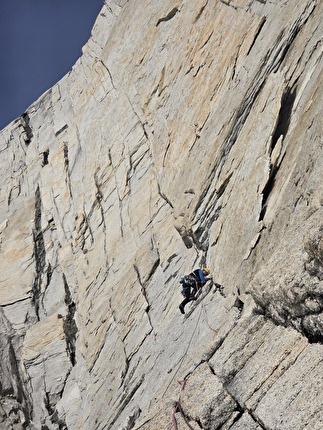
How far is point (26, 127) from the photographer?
54.6m

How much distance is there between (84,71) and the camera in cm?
4903

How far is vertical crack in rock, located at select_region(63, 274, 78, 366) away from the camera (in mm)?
37156

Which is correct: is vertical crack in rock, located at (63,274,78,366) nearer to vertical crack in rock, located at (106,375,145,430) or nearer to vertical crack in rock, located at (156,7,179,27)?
vertical crack in rock, located at (106,375,145,430)

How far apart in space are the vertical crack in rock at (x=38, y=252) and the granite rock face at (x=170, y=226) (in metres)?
0.14

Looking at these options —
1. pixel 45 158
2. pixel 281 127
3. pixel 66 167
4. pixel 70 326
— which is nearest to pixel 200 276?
pixel 281 127

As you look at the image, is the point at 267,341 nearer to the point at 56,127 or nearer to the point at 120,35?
the point at 120,35

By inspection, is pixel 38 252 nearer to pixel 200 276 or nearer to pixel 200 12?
pixel 200 12

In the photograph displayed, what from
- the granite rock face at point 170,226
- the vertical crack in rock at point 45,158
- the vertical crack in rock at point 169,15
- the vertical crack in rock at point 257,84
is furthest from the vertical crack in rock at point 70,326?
the vertical crack in rock at point 169,15

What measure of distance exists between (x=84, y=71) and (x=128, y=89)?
9.74 m

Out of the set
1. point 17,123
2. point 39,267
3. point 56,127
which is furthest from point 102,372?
point 17,123

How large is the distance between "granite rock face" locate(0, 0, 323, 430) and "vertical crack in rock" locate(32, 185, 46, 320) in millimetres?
139

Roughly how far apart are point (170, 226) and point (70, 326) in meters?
12.8

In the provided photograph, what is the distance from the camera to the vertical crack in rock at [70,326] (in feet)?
122

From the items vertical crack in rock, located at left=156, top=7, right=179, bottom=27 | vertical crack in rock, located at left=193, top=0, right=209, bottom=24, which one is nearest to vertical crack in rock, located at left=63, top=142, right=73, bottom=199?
vertical crack in rock, located at left=156, top=7, right=179, bottom=27
